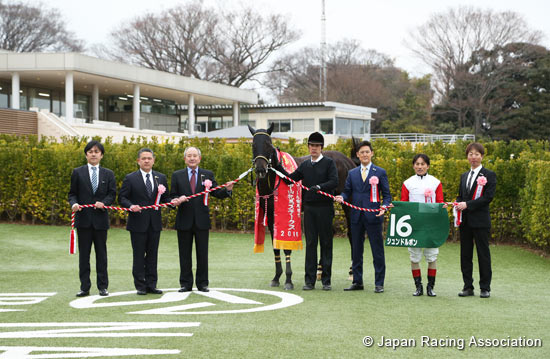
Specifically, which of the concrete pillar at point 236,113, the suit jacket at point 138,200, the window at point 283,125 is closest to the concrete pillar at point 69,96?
the window at point 283,125

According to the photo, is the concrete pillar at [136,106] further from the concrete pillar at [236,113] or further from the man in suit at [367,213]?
the man in suit at [367,213]

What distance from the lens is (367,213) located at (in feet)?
23.8

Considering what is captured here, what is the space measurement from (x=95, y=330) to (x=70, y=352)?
26.8 inches

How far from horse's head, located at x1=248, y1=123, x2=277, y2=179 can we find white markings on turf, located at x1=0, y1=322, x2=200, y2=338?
6.94ft

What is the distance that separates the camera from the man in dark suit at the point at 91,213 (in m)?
6.95

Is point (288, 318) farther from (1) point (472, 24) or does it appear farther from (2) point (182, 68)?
(2) point (182, 68)

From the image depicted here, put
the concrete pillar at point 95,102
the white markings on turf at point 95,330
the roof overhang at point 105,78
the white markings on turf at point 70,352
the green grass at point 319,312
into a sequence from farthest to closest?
the concrete pillar at point 95,102, the roof overhang at point 105,78, the white markings on turf at point 95,330, the green grass at point 319,312, the white markings on turf at point 70,352

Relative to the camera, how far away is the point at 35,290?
7379 millimetres

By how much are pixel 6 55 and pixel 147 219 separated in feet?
103

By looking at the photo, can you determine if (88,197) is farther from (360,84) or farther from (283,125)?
(360,84)

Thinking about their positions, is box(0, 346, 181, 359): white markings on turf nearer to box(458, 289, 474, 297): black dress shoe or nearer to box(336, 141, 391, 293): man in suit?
box(336, 141, 391, 293): man in suit

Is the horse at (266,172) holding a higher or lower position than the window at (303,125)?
lower

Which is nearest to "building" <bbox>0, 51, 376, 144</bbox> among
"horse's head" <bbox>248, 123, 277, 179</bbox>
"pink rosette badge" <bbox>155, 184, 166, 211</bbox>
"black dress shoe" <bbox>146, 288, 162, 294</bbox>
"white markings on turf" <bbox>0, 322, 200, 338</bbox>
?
"pink rosette badge" <bbox>155, 184, 166, 211</bbox>

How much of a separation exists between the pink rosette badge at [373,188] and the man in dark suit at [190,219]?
5.44 feet
